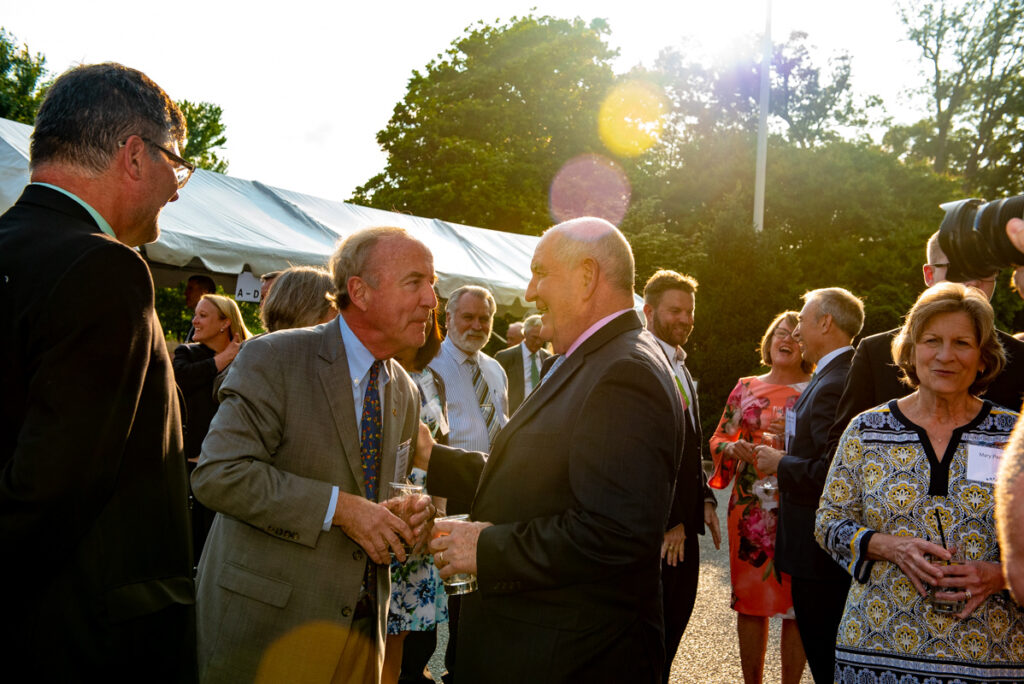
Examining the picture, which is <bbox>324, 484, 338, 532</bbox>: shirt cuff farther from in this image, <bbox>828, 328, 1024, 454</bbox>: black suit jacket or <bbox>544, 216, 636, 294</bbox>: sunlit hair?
<bbox>828, 328, 1024, 454</bbox>: black suit jacket

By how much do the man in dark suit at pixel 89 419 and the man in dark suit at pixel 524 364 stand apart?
16.3 feet

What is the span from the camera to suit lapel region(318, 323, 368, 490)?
94.7 inches

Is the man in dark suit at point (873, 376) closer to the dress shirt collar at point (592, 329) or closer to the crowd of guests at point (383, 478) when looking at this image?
the crowd of guests at point (383, 478)

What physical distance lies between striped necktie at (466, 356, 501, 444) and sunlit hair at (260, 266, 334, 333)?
4.70 ft

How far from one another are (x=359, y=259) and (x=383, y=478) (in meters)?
0.73

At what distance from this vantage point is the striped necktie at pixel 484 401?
4877 mm

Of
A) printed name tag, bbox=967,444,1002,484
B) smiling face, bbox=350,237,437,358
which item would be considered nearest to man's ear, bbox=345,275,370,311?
smiling face, bbox=350,237,437,358

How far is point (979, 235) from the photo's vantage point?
262cm

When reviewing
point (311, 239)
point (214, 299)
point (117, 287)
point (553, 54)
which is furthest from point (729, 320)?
point (553, 54)

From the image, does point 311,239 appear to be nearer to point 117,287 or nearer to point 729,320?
point 117,287

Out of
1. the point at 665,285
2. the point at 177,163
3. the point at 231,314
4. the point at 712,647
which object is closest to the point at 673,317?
the point at 665,285

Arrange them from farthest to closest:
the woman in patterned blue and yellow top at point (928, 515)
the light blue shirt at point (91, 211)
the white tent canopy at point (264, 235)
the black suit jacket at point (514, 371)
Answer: the white tent canopy at point (264, 235) < the black suit jacket at point (514, 371) < the woman in patterned blue and yellow top at point (928, 515) < the light blue shirt at point (91, 211)

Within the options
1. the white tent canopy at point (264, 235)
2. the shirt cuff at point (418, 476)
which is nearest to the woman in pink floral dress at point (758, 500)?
the shirt cuff at point (418, 476)

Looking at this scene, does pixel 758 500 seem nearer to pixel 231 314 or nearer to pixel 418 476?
pixel 418 476
